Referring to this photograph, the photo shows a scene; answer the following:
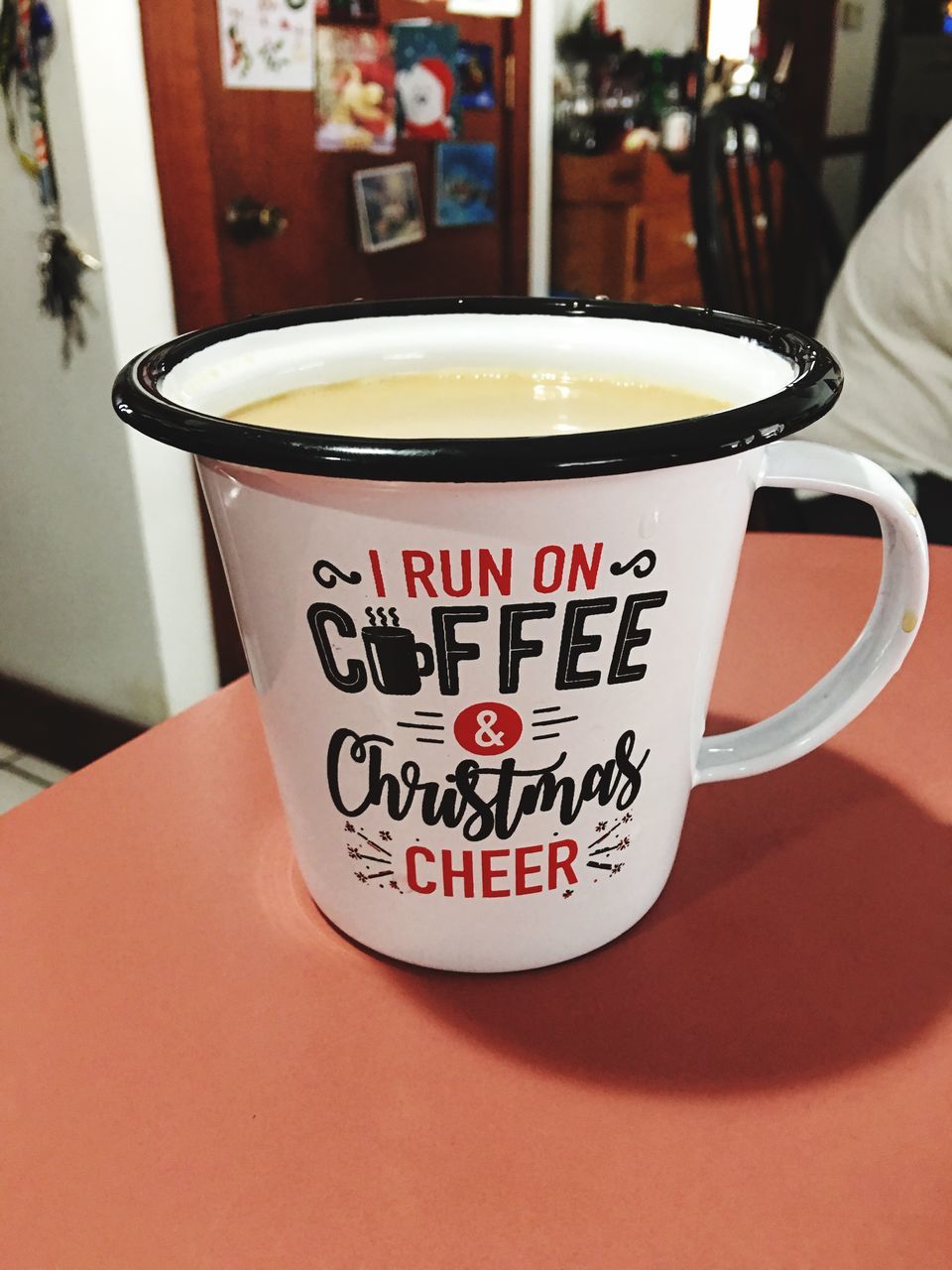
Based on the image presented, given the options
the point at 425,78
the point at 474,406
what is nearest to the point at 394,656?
the point at 474,406

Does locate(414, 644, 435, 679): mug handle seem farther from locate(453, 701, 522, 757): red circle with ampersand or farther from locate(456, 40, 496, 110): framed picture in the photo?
locate(456, 40, 496, 110): framed picture

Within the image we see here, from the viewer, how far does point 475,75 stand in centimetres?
203

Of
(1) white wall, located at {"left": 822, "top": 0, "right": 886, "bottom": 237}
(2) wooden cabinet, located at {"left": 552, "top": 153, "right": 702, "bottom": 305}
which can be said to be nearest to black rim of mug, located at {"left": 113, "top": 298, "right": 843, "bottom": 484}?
(2) wooden cabinet, located at {"left": 552, "top": 153, "right": 702, "bottom": 305}

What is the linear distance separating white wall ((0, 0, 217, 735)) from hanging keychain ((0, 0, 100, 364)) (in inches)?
0.7

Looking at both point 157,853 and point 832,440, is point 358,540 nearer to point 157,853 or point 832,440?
point 157,853

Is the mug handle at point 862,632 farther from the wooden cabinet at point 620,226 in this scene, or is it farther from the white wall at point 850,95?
the white wall at point 850,95

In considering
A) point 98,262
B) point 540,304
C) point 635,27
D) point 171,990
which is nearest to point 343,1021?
point 171,990

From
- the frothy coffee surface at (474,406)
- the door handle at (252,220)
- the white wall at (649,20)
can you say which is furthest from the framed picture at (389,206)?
the frothy coffee surface at (474,406)

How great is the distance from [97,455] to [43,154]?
42 cm

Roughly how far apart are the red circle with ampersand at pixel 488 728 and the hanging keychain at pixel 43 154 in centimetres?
138

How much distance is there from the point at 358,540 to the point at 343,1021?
162 millimetres

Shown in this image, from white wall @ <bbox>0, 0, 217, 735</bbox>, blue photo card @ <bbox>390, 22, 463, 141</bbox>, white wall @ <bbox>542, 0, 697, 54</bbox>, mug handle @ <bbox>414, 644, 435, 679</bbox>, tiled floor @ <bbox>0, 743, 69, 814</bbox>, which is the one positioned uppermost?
white wall @ <bbox>542, 0, 697, 54</bbox>

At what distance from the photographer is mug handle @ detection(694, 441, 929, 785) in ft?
1.05

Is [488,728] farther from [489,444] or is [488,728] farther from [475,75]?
[475,75]
